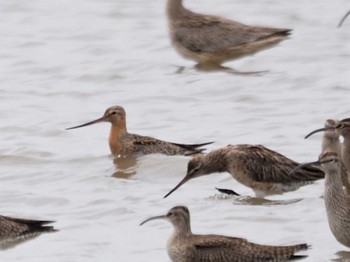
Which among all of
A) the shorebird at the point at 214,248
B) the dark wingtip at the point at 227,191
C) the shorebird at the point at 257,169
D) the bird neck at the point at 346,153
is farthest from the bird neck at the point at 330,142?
the shorebird at the point at 214,248

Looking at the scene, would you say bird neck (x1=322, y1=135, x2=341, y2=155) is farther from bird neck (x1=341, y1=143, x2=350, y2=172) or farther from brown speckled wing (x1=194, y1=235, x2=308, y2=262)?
brown speckled wing (x1=194, y1=235, x2=308, y2=262)

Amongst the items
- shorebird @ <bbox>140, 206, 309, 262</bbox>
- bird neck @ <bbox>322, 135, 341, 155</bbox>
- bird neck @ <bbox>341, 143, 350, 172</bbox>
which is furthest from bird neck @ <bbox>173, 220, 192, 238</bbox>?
bird neck @ <bbox>341, 143, 350, 172</bbox>

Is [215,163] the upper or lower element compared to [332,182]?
lower

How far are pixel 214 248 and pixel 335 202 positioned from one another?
88 cm

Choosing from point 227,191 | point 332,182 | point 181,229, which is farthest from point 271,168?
point 181,229

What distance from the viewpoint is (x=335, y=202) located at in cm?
965

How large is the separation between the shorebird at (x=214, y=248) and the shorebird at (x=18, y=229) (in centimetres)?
89

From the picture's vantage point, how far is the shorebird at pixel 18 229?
9953 mm

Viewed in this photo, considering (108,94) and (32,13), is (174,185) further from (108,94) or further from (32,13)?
(32,13)

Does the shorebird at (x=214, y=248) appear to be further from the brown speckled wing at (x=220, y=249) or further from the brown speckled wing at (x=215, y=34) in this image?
the brown speckled wing at (x=215, y=34)

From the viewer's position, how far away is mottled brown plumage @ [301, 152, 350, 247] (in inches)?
376

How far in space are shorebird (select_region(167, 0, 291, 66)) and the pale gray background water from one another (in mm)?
194

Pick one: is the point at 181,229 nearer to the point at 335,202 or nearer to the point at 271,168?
the point at 335,202

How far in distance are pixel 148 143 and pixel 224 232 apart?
9.16ft
